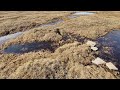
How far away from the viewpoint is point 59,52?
6.47m

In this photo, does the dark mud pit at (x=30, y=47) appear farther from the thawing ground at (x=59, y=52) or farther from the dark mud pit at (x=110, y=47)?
the dark mud pit at (x=110, y=47)

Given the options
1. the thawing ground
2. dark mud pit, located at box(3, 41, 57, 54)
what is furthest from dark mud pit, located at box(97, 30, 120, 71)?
dark mud pit, located at box(3, 41, 57, 54)

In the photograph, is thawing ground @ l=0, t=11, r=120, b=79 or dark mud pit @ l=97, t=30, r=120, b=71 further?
dark mud pit @ l=97, t=30, r=120, b=71

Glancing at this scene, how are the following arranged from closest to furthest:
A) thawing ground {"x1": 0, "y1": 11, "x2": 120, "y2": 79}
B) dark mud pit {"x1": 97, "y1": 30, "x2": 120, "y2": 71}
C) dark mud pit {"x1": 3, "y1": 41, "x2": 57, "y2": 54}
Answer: thawing ground {"x1": 0, "y1": 11, "x2": 120, "y2": 79} → dark mud pit {"x1": 97, "y1": 30, "x2": 120, "y2": 71} → dark mud pit {"x1": 3, "y1": 41, "x2": 57, "y2": 54}

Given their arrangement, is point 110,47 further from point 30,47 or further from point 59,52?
point 30,47

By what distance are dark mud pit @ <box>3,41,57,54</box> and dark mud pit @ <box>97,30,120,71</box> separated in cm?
184

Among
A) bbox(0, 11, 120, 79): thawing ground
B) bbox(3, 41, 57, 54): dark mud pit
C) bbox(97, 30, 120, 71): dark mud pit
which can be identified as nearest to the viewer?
bbox(0, 11, 120, 79): thawing ground

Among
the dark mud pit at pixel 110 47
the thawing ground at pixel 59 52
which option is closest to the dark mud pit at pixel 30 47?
the thawing ground at pixel 59 52

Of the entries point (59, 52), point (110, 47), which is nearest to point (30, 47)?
point (59, 52)

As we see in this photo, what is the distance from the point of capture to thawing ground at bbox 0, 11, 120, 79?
5.20 metres

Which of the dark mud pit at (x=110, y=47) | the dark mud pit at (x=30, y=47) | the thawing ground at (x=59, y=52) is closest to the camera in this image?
the thawing ground at (x=59, y=52)

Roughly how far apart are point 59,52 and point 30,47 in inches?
53.6

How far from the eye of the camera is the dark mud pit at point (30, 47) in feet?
22.5

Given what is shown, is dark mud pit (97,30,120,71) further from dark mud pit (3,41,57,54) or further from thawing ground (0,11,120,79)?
dark mud pit (3,41,57,54)
